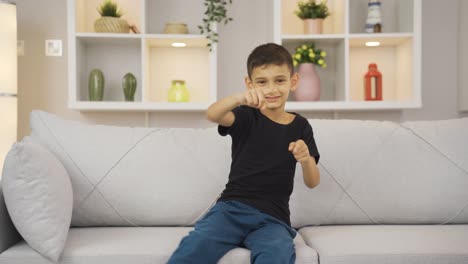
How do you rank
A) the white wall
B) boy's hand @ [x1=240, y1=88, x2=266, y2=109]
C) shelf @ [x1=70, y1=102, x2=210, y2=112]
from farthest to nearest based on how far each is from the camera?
the white wall → shelf @ [x1=70, y1=102, x2=210, y2=112] → boy's hand @ [x1=240, y1=88, x2=266, y2=109]

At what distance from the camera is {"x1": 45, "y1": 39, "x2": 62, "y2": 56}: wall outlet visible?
3494mm

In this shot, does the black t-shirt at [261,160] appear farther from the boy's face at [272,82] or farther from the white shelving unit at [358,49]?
the white shelving unit at [358,49]

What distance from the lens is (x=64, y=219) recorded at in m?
1.65

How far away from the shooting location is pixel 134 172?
77.2 inches

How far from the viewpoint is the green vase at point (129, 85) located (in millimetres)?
3344

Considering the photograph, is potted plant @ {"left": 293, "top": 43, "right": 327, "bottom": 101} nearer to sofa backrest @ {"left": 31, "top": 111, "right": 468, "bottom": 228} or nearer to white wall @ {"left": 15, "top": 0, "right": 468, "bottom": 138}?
white wall @ {"left": 15, "top": 0, "right": 468, "bottom": 138}

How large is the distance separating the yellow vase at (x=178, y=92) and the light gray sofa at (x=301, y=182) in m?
1.25

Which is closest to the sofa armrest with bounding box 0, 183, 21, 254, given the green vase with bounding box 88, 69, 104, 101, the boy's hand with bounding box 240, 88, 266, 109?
the boy's hand with bounding box 240, 88, 266, 109

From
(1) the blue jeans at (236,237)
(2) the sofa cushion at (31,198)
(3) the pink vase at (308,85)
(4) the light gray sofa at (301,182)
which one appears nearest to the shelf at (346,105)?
(3) the pink vase at (308,85)

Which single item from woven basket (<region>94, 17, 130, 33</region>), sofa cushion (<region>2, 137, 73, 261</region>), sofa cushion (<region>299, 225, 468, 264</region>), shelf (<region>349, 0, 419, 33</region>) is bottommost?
sofa cushion (<region>299, 225, 468, 264</region>)

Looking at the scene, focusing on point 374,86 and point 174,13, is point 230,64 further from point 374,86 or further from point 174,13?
point 374,86

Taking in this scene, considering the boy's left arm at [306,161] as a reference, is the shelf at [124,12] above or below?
above

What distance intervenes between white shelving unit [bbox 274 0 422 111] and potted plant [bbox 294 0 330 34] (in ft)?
0.23

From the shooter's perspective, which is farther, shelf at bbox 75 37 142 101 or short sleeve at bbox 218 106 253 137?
shelf at bbox 75 37 142 101
